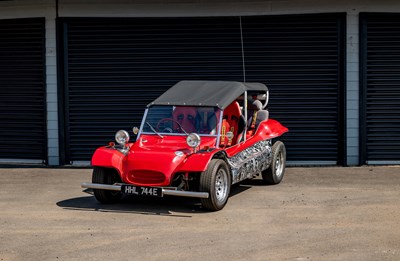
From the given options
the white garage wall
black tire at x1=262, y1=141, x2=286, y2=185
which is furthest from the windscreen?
the white garage wall

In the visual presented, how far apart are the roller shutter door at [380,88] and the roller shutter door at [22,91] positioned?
20.8 ft

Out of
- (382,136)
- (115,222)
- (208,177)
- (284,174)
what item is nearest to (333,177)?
(284,174)

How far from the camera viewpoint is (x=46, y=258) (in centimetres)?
745

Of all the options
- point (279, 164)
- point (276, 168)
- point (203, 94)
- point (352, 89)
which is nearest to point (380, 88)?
point (352, 89)

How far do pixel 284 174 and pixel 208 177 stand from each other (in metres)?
3.94

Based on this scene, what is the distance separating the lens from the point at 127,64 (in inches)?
575

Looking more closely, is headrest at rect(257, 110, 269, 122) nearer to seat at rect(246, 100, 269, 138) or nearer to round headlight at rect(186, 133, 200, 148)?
seat at rect(246, 100, 269, 138)

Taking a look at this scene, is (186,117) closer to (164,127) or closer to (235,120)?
(164,127)

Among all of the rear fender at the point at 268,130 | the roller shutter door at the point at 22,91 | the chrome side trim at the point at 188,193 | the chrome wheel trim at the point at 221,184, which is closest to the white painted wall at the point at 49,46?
the roller shutter door at the point at 22,91

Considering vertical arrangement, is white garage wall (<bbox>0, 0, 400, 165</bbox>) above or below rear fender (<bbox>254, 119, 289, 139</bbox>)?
above

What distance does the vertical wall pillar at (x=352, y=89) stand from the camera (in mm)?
14078

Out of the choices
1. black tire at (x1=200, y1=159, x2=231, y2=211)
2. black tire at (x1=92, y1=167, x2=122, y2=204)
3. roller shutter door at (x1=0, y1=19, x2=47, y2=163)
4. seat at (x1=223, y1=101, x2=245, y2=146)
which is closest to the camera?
black tire at (x1=200, y1=159, x2=231, y2=211)

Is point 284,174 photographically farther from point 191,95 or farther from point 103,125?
point 103,125

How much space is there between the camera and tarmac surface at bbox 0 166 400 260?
7.63 metres
